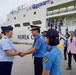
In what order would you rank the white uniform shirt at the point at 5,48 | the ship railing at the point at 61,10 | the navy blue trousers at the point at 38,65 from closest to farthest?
the white uniform shirt at the point at 5,48 → the navy blue trousers at the point at 38,65 → the ship railing at the point at 61,10

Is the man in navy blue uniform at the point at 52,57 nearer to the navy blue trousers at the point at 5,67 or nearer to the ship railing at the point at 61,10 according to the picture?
the navy blue trousers at the point at 5,67

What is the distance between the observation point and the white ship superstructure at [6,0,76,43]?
37062 mm

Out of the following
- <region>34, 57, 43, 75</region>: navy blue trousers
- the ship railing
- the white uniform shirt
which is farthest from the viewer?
the ship railing

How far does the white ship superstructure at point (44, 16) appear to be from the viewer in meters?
37.1

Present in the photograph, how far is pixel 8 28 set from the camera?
15.1 feet

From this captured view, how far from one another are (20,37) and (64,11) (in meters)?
8.34

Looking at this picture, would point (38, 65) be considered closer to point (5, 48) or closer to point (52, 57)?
point (5, 48)

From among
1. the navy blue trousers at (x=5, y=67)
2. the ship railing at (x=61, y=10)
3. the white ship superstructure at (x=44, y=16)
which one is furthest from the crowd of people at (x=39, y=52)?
the ship railing at (x=61, y=10)

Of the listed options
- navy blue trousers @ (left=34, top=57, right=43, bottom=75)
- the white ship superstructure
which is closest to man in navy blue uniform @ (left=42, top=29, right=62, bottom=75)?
navy blue trousers @ (left=34, top=57, right=43, bottom=75)

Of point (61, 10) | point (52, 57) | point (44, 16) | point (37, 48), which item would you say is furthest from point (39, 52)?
point (44, 16)

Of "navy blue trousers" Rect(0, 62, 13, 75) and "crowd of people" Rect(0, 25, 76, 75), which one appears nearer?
"crowd of people" Rect(0, 25, 76, 75)

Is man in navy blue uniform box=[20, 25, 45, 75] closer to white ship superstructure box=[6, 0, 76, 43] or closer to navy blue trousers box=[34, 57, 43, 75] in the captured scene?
navy blue trousers box=[34, 57, 43, 75]

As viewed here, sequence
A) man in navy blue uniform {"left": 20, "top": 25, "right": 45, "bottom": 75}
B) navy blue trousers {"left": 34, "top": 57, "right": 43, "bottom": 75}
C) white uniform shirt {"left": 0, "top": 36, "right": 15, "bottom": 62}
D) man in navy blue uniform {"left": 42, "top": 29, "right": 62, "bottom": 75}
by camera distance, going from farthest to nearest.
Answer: navy blue trousers {"left": 34, "top": 57, "right": 43, "bottom": 75} → man in navy blue uniform {"left": 20, "top": 25, "right": 45, "bottom": 75} → white uniform shirt {"left": 0, "top": 36, "right": 15, "bottom": 62} → man in navy blue uniform {"left": 42, "top": 29, "right": 62, "bottom": 75}

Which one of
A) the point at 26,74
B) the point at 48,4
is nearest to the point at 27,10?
the point at 48,4
